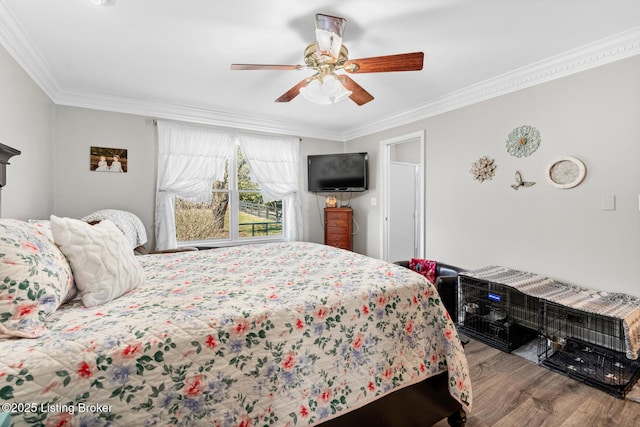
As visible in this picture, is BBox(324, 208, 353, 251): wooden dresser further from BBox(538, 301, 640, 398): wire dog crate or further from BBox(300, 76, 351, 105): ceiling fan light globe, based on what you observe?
BBox(538, 301, 640, 398): wire dog crate

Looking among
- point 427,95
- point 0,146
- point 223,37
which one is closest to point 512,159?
point 427,95

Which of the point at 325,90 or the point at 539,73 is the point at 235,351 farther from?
the point at 539,73

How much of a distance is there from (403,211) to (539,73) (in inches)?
98.5

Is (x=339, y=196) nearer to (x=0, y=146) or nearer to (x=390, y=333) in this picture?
(x=390, y=333)

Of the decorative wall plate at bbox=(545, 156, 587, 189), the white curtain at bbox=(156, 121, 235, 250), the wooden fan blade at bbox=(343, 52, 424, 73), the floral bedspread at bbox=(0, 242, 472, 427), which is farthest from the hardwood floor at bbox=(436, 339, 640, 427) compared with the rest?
the white curtain at bbox=(156, 121, 235, 250)

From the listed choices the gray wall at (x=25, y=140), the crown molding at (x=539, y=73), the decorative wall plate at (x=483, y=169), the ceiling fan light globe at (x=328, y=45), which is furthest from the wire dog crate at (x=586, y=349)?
the gray wall at (x=25, y=140)

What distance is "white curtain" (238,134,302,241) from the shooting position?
4.20m

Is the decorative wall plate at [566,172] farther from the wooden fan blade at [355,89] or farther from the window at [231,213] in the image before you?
the window at [231,213]

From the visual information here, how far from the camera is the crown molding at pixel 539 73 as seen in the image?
2.15m

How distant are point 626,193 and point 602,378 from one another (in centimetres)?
136

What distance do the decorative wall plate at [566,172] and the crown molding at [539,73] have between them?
0.76 meters

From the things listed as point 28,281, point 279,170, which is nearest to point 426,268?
point 279,170

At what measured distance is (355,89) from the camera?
7.81 ft

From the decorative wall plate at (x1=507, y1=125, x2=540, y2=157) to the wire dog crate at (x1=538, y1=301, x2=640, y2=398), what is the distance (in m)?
1.41
